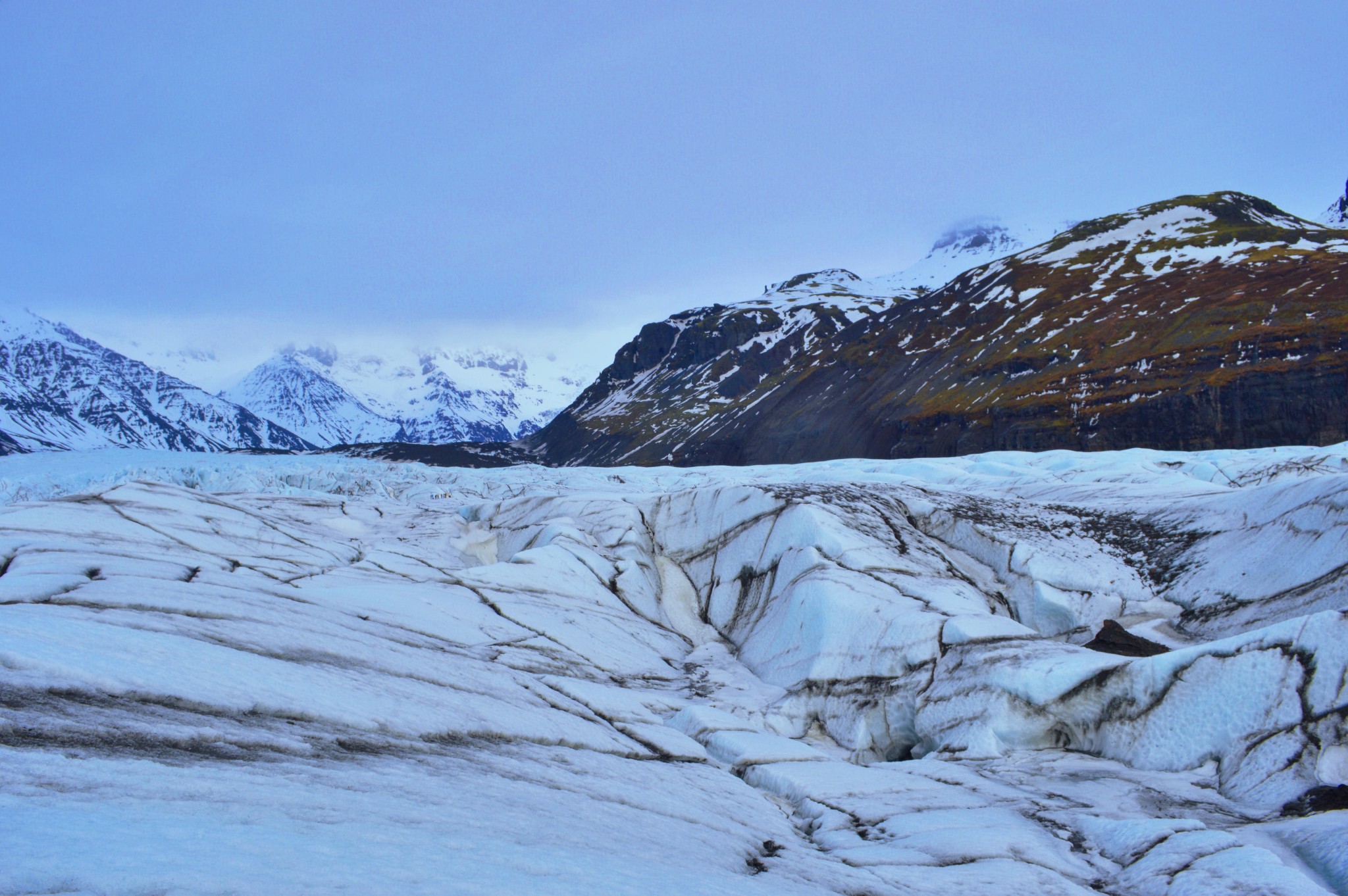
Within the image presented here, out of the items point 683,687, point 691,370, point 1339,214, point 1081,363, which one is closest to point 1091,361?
point 1081,363

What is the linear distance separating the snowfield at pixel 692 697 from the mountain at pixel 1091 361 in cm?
5442

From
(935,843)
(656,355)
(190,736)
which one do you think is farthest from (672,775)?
(656,355)

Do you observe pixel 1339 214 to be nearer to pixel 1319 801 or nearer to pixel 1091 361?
pixel 1091 361

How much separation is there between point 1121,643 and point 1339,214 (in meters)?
222

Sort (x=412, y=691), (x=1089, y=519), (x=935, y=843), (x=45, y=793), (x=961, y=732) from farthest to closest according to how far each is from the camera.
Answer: (x=1089, y=519) < (x=961, y=732) < (x=412, y=691) < (x=935, y=843) < (x=45, y=793)

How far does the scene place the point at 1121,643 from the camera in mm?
11531

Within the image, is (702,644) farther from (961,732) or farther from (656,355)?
(656,355)

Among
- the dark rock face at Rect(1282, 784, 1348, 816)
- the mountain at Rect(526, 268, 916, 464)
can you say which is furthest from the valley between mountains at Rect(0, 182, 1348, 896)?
the mountain at Rect(526, 268, 916, 464)

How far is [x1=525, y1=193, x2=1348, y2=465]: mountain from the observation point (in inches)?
2365

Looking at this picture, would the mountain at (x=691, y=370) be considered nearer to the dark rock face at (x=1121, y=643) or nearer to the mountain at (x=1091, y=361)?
the mountain at (x=1091, y=361)

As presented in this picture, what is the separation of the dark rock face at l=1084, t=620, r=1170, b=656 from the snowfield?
940 mm

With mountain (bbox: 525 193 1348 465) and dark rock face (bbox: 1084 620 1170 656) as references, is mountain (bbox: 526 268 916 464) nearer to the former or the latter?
mountain (bbox: 525 193 1348 465)

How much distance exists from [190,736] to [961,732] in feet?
28.2

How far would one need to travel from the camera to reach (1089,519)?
15539mm
